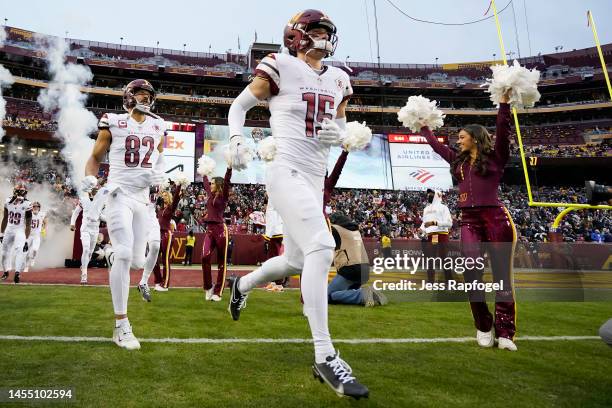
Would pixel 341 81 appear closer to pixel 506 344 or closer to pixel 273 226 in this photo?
pixel 506 344

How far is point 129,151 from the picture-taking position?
15.5 ft

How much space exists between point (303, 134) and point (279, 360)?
1.82 metres

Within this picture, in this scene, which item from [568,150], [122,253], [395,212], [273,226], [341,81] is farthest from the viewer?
[568,150]

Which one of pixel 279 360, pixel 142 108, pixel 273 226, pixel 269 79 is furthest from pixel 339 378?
pixel 273 226

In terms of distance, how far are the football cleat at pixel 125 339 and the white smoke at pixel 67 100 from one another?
127ft

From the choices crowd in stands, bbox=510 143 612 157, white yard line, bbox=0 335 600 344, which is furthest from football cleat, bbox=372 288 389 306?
crowd in stands, bbox=510 143 612 157

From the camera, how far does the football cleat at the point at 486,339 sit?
14.8ft

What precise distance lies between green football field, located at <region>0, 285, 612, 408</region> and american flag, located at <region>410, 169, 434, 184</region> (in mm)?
30483

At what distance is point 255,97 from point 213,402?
2125 millimetres

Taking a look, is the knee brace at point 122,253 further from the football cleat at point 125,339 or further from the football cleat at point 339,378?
the football cleat at point 339,378

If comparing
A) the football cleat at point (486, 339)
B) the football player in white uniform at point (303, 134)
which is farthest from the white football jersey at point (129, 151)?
the football cleat at point (486, 339)

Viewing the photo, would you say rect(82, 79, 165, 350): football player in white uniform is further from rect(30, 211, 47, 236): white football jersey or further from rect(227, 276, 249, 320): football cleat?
rect(30, 211, 47, 236): white football jersey

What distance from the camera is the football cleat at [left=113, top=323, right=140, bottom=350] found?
386cm

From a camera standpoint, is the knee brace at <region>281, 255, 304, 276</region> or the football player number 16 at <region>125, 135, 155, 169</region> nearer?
the knee brace at <region>281, 255, 304, 276</region>
